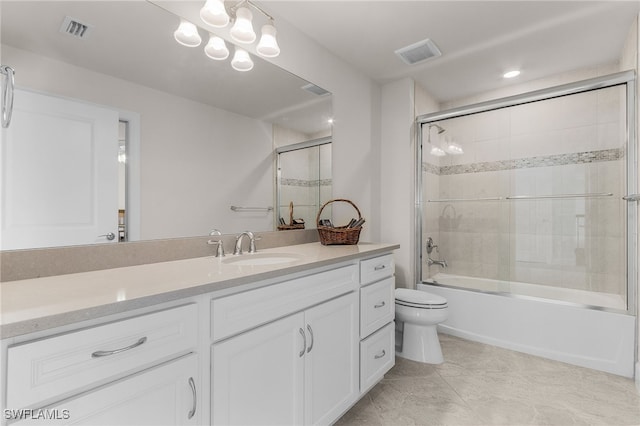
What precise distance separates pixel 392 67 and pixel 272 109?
4.35ft

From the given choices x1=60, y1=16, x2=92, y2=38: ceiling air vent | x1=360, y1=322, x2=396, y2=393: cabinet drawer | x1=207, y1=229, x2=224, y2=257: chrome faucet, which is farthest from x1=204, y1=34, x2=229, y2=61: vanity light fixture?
x1=360, y1=322, x2=396, y2=393: cabinet drawer

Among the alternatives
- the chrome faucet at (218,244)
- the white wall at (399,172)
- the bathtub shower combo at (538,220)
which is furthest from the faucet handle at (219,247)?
the bathtub shower combo at (538,220)

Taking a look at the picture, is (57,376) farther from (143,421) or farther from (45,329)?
(143,421)

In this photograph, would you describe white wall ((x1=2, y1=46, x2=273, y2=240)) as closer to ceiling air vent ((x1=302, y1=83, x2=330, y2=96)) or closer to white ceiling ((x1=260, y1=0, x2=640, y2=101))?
ceiling air vent ((x1=302, y1=83, x2=330, y2=96))

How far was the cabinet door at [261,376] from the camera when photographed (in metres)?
1.00

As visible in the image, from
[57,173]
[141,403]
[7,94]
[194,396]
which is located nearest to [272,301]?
[194,396]

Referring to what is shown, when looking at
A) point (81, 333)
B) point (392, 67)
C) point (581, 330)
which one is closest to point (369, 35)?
point (392, 67)

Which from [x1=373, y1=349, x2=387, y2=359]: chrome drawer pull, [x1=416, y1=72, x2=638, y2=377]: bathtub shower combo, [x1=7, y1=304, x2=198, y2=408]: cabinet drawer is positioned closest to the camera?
[x1=7, y1=304, x2=198, y2=408]: cabinet drawer

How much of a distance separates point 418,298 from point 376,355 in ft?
2.40

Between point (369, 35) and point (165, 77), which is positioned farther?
point (369, 35)

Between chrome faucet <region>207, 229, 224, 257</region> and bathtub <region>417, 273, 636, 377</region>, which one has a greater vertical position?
chrome faucet <region>207, 229, 224, 257</region>

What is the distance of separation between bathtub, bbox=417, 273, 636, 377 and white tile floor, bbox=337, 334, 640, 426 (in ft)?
0.37

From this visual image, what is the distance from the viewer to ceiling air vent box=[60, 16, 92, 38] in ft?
3.76

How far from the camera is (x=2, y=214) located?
39.9 inches
